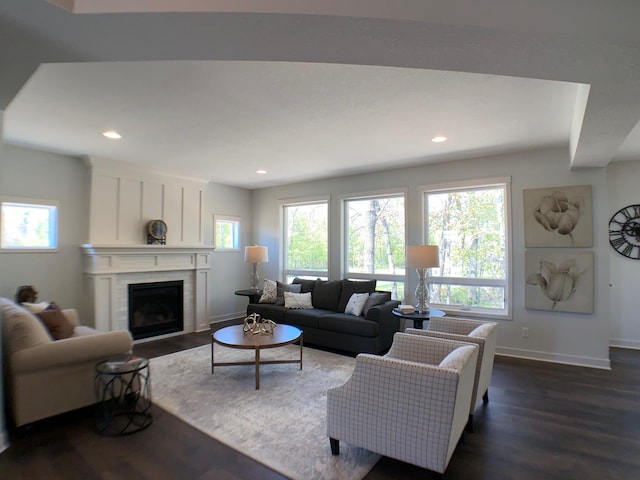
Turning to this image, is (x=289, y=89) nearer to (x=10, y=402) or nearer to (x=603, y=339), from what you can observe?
(x=10, y=402)

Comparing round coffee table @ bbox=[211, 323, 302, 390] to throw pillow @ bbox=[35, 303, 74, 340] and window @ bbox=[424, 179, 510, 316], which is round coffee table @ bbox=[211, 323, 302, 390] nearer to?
throw pillow @ bbox=[35, 303, 74, 340]

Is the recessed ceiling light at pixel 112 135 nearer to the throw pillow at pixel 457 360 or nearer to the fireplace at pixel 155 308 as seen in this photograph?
the fireplace at pixel 155 308

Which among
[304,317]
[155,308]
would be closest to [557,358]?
[304,317]

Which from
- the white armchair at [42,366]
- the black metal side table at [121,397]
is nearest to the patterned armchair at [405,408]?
the black metal side table at [121,397]

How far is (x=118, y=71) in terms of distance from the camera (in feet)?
7.64

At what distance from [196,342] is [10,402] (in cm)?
253

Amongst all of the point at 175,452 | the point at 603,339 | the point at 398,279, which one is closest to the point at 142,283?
the point at 175,452

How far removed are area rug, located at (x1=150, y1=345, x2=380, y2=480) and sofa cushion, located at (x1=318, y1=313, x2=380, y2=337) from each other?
339 mm

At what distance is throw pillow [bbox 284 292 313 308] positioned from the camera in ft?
17.0

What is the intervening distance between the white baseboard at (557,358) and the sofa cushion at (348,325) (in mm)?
1748

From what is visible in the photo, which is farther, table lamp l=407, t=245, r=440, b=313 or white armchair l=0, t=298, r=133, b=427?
table lamp l=407, t=245, r=440, b=313

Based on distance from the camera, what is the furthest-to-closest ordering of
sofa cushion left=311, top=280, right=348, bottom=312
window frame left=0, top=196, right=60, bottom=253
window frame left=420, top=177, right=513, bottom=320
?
sofa cushion left=311, top=280, right=348, bottom=312 → window frame left=420, top=177, right=513, bottom=320 → window frame left=0, top=196, right=60, bottom=253

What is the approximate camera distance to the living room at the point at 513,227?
155 inches

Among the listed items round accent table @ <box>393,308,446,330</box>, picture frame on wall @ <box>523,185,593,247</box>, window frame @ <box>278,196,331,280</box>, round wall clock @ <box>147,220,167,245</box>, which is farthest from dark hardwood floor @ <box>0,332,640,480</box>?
window frame @ <box>278,196,331,280</box>
